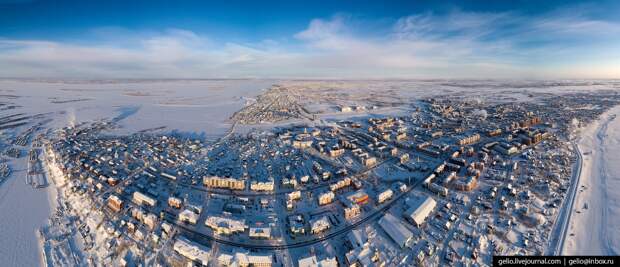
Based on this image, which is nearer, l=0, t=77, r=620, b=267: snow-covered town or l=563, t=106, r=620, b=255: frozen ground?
l=0, t=77, r=620, b=267: snow-covered town

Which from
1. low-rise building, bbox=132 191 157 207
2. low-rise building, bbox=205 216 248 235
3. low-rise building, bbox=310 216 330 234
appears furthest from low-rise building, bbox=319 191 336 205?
low-rise building, bbox=132 191 157 207

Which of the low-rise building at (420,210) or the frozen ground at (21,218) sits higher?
the low-rise building at (420,210)

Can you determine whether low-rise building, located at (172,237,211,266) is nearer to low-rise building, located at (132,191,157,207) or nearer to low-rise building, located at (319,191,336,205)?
low-rise building, located at (132,191,157,207)

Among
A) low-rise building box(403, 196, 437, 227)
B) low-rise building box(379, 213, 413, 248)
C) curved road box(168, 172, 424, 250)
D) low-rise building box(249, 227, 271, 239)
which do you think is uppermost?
low-rise building box(403, 196, 437, 227)

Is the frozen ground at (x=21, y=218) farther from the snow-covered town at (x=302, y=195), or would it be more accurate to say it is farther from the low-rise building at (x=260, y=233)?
the low-rise building at (x=260, y=233)

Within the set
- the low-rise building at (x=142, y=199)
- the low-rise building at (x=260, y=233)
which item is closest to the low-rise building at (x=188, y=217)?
the low-rise building at (x=142, y=199)

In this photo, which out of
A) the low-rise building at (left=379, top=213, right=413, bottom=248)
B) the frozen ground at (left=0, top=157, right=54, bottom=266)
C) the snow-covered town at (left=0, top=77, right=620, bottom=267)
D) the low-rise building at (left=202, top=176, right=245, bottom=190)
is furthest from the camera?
the low-rise building at (left=202, top=176, right=245, bottom=190)

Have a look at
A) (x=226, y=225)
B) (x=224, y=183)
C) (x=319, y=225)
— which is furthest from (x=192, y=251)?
(x=224, y=183)

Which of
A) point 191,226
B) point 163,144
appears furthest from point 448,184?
point 163,144
